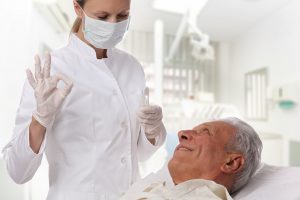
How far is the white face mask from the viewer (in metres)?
1.03

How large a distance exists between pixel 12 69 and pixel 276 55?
9.58 feet

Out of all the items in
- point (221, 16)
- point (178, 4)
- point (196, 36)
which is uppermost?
point (221, 16)

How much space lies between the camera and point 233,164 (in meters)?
1.09

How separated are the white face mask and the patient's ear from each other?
60 centimetres

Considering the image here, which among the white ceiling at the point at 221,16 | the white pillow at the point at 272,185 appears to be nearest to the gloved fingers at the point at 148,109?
the white pillow at the point at 272,185

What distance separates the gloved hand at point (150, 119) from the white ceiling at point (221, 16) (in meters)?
2.65

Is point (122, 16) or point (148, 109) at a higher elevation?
point (122, 16)

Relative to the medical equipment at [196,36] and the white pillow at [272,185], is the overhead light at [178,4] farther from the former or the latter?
the white pillow at [272,185]

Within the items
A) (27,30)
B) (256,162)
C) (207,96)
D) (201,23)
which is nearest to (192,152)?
(256,162)

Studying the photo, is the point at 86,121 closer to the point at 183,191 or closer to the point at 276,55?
the point at 183,191

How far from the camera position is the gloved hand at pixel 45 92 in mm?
852

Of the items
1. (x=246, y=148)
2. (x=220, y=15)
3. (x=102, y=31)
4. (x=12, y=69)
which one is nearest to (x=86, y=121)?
(x=102, y=31)

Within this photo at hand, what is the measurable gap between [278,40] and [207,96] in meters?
1.05

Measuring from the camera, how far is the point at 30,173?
0.94 meters
